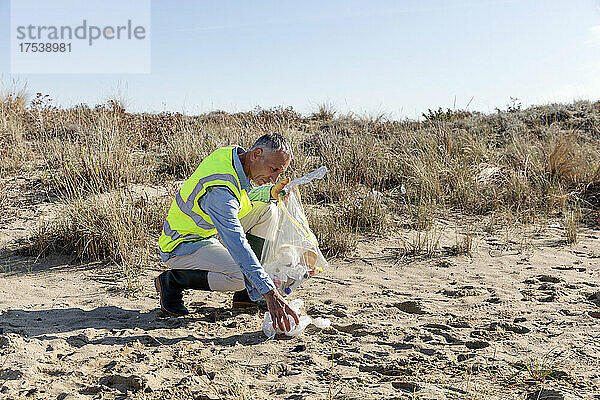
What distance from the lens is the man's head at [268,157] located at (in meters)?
3.22

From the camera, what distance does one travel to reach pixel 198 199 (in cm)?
334

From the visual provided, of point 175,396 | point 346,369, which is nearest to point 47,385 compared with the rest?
point 175,396

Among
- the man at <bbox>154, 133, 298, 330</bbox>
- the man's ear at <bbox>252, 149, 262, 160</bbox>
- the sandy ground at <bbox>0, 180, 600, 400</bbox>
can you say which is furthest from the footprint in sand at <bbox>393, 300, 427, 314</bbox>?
the man's ear at <bbox>252, 149, 262, 160</bbox>

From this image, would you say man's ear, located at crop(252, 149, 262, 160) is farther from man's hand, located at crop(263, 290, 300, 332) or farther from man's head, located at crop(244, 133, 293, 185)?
man's hand, located at crop(263, 290, 300, 332)

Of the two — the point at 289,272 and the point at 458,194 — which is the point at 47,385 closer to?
the point at 289,272

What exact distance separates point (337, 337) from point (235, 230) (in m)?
0.96

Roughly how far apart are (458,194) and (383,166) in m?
1.26

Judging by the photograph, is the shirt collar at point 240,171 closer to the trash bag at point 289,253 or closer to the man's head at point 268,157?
the man's head at point 268,157

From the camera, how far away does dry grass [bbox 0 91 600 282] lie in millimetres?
5344

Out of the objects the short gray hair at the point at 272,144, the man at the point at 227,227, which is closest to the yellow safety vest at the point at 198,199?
the man at the point at 227,227

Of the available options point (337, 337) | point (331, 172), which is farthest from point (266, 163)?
point (331, 172)

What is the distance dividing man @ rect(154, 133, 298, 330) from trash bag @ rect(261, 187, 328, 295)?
8 cm

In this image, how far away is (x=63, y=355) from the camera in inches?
122

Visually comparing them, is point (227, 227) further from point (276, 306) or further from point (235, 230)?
point (276, 306)
